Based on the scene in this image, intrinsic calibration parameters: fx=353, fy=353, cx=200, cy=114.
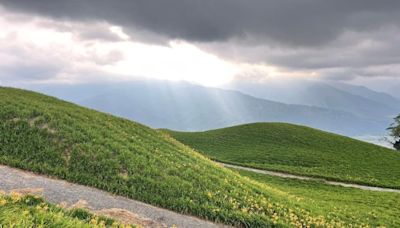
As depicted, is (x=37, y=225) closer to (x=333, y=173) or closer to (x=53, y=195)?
(x=53, y=195)

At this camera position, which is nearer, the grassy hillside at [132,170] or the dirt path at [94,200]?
the dirt path at [94,200]

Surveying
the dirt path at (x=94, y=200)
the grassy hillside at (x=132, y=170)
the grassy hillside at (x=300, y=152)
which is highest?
the grassy hillside at (x=300, y=152)

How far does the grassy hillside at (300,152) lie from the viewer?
51688 mm

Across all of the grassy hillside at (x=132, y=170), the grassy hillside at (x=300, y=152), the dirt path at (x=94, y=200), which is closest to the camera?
the dirt path at (x=94, y=200)

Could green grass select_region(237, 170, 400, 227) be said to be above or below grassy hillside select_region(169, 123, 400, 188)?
→ below

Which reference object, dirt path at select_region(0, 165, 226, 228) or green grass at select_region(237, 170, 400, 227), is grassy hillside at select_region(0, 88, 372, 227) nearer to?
dirt path at select_region(0, 165, 226, 228)

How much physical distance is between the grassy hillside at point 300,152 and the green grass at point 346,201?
6.97 meters

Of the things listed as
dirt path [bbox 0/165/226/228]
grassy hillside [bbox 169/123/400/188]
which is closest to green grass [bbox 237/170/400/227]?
grassy hillside [bbox 169/123/400/188]

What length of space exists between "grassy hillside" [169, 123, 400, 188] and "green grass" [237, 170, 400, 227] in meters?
6.97

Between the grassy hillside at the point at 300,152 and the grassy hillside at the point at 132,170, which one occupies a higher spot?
the grassy hillside at the point at 300,152

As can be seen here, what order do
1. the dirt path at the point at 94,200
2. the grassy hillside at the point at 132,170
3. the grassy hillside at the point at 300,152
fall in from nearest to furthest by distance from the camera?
the dirt path at the point at 94,200 < the grassy hillside at the point at 132,170 < the grassy hillside at the point at 300,152

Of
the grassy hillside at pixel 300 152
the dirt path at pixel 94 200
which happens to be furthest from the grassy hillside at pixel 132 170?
the grassy hillside at pixel 300 152

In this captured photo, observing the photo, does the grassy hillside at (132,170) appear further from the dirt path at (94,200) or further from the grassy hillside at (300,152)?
the grassy hillside at (300,152)

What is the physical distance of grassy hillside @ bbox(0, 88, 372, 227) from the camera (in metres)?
18.3
